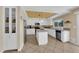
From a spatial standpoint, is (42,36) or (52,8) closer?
(52,8)

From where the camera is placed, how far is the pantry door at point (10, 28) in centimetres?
185

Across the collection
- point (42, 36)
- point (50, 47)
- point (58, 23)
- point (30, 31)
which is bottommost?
point (50, 47)

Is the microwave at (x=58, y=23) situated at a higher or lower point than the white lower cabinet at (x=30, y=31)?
higher

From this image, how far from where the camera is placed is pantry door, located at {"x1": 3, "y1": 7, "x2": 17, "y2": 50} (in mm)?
1854

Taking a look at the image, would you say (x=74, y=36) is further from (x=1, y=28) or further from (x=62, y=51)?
(x=1, y=28)

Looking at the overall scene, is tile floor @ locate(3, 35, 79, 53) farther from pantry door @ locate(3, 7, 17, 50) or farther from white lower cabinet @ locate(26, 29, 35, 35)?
pantry door @ locate(3, 7, 17, 50)

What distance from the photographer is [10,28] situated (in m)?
2.00

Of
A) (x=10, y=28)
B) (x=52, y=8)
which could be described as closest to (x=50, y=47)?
(x=52, y=8)

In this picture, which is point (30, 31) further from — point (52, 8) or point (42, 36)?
point (52, 8)

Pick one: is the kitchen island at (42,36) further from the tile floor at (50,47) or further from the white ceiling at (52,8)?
the white ceiling at (52,8)

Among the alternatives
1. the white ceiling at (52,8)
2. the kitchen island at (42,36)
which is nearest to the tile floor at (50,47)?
the kitchen island at (42,36)

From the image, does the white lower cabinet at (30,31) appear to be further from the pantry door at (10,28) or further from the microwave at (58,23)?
the microwave at (58,23)

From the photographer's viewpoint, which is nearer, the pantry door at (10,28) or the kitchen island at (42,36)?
the pantry door at (10,28)

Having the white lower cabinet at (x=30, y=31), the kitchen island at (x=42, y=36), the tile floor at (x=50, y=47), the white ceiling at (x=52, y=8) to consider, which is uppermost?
the white ceiling at (x=52, y=8)
